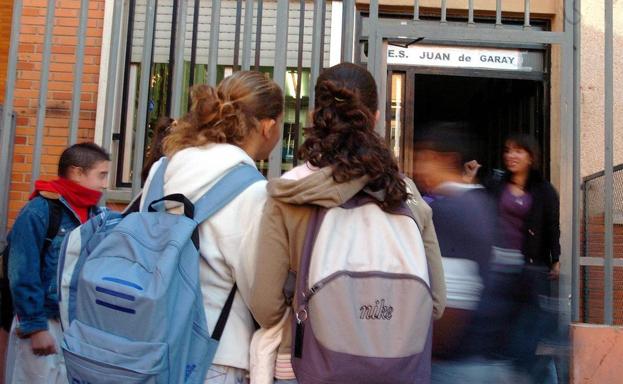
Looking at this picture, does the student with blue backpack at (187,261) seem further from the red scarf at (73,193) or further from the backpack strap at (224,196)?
the red scarf at (73,193)

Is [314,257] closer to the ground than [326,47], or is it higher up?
closer to the ground

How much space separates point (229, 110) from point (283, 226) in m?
0.44

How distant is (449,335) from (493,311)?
0.20 meters

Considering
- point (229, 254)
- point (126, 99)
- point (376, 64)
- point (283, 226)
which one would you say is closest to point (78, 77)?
point (376, 64)

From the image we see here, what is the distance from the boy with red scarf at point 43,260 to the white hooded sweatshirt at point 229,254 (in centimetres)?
150

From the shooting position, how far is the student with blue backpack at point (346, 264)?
5.81 ft

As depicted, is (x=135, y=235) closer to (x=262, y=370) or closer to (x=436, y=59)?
(x=262, y=370)

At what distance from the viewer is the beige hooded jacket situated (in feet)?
6.07

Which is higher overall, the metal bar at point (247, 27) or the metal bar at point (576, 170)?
the metal bar at point (247, 27)

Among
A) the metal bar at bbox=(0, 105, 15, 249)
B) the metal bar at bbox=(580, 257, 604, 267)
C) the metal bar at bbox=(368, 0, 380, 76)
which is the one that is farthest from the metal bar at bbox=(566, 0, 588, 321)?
the metal bar at bbox=(0, 105, 15, 249)

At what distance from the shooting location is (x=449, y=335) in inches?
93.9

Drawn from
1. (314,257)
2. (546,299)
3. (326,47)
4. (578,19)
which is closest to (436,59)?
(326,47)

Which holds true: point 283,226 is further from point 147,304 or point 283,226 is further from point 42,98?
point 42,98

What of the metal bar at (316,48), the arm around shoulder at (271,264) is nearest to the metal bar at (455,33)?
the metal bar at (316,48)
